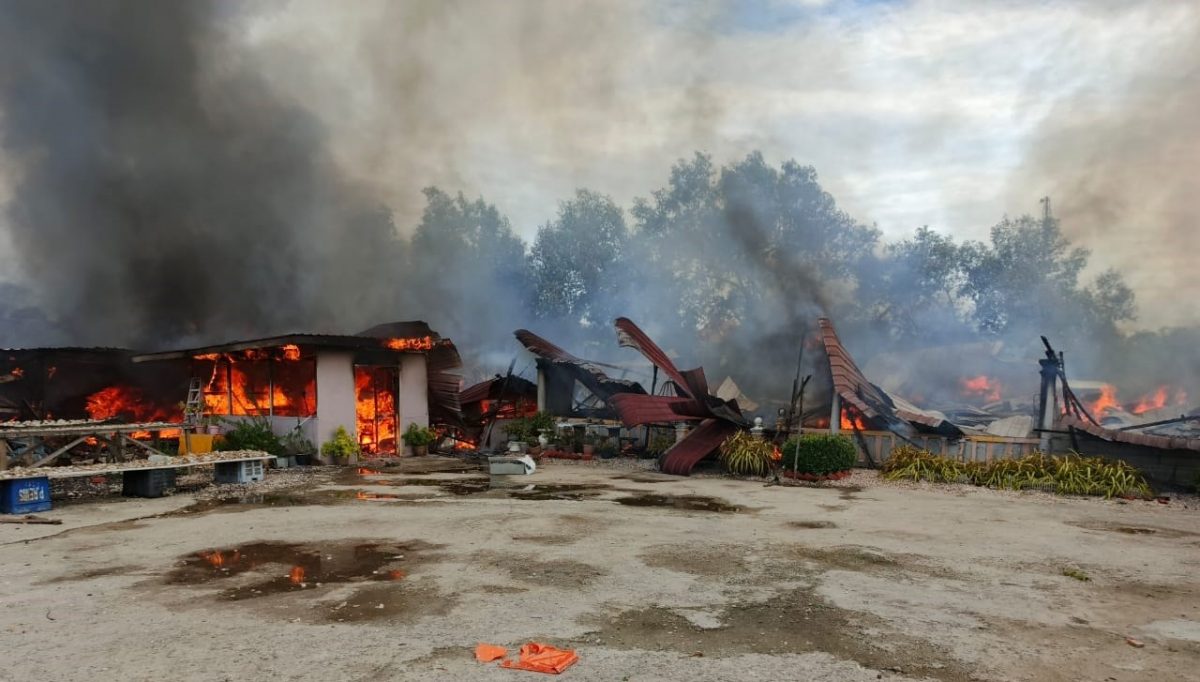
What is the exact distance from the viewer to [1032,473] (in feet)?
43.8

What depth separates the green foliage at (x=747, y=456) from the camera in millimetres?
15047

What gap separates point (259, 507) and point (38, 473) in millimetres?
3280

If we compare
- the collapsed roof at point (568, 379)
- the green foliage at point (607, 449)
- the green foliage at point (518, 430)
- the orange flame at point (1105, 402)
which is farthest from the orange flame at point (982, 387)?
the green foliage at point (518, 430)

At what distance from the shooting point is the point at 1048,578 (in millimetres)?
6977

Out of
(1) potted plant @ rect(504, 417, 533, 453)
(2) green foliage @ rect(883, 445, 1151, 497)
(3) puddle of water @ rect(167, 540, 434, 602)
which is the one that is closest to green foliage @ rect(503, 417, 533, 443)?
(1) potted plant @ rect(504, 417, 533, 453)

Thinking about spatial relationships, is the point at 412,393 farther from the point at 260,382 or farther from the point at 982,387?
the point at 982,387

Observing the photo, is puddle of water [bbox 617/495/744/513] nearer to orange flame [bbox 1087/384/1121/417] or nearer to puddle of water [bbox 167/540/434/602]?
puddle of water [bbox 167/540/434/602]

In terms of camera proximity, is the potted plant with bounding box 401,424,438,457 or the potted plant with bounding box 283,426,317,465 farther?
the potted plant with bounding box 401,424,438,457

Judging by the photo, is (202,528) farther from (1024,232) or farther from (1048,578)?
(1024,232)

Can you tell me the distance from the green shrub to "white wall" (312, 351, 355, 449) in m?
11.1

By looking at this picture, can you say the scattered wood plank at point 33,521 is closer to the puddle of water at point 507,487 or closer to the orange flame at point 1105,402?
the puddle of water at point 507,487

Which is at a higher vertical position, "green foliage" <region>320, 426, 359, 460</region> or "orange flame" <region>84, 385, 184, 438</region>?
"orange flame" <region>84, 385, 184, 438</region>

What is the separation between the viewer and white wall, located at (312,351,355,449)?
17.1 meters

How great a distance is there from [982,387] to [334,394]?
966 inches
